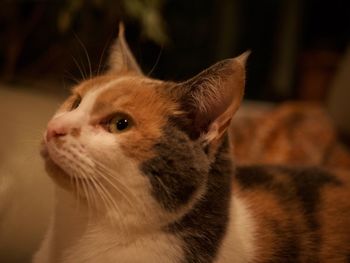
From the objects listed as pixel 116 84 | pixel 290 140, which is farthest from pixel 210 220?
pixel 290 140

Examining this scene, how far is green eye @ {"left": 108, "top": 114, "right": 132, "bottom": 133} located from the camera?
810mm

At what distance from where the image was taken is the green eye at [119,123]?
2.66 ft

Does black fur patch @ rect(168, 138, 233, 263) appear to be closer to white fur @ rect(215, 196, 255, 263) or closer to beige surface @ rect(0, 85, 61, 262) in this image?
white fur @ rect(215, 196, 255, 263)

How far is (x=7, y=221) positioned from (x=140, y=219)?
33 centimetres

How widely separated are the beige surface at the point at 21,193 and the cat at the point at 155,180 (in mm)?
64

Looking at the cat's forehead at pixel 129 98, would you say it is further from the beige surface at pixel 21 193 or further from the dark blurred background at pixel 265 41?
the dark blurred background at pixel 265 41

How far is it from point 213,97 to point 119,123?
0.17 meters

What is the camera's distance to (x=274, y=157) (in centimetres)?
195

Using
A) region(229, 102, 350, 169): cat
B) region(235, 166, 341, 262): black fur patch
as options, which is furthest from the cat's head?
region(229, 102, 350, 169): cat

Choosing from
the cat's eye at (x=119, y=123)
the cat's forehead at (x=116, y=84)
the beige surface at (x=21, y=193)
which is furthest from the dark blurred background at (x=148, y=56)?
the cat's eye at (x=119, y=123)

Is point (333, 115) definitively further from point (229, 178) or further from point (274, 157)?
point (229, 178)

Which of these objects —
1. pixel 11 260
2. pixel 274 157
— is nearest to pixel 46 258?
pixel 11 260

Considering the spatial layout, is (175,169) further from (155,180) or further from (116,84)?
(116,84)

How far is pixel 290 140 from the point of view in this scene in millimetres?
2021
